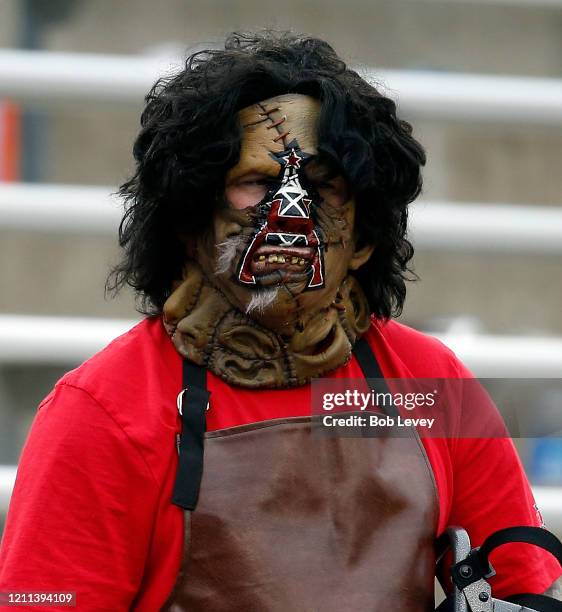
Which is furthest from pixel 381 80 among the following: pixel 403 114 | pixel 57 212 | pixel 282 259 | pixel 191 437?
pixel 191 437

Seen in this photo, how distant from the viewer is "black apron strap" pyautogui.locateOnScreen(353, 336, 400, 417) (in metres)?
1.98

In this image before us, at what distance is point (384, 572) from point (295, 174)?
2.34 feet

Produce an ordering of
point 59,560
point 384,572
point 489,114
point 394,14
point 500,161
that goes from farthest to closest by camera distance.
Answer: point 500,161 → point 394,14 → point 489,114 → point 384,572 → point 59,560

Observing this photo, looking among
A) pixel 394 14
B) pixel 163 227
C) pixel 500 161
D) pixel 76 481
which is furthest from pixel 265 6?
Answer: pixel 76 481

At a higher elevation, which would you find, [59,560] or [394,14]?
[394,14]

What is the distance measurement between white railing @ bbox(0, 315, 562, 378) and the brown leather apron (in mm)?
1593

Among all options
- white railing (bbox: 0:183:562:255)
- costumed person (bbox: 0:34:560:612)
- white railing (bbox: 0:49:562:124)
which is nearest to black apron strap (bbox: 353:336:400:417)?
costumed person (bbox: 0:34:560:612)

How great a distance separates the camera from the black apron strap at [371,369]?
78.0 inches

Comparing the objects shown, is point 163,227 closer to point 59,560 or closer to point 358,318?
point 358,318

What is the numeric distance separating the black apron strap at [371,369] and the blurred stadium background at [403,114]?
1222mm

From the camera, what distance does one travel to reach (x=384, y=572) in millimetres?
1854

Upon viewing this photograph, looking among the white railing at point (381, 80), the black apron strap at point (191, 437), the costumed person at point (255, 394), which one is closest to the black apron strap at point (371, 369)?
the costumed person at point (255, 394)

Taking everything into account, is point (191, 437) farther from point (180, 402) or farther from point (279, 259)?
point (279, 259)

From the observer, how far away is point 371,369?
2.03 metres
